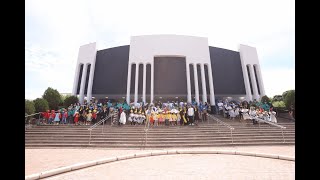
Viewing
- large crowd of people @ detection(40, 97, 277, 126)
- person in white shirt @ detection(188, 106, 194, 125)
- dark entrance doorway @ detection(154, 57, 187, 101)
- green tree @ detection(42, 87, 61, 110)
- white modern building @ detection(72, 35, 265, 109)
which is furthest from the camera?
dark entrance doorway @ detection(154, 57, 187, 101)

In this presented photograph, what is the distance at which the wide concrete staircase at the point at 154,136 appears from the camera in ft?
41.2

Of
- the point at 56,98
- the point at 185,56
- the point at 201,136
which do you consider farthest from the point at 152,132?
the point at 185,56

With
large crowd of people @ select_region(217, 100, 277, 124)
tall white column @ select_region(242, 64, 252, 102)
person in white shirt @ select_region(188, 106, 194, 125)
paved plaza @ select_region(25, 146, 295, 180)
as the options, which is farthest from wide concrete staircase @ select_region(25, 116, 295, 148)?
tall white column @ select_region(242, 64, 252, 102)

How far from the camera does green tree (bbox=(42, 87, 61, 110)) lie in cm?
2381

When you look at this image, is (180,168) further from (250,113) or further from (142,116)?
(250,113)

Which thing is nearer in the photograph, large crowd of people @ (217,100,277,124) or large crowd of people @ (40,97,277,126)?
large crowd of people @ (40,97,277,126)

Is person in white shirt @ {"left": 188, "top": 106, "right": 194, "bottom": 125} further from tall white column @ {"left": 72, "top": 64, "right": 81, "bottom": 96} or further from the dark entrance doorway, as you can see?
tall white column @ {"left": 72, "top": 64, "right": 81, "bottom": 96}

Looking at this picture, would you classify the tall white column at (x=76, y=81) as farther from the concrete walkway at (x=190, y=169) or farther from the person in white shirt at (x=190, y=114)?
the concrete walkway at (x=190, y=169)

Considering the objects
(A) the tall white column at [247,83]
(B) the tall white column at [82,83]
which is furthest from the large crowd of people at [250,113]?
(B) the tall white column at [82,83]

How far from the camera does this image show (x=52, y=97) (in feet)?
78.8

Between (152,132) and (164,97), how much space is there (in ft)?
53.6

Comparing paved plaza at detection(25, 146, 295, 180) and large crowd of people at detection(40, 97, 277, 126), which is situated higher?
large crowd of people at detection(40, 97, 277, 126)

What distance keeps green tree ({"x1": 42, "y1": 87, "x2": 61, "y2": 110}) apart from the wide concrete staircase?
29.7 ft
